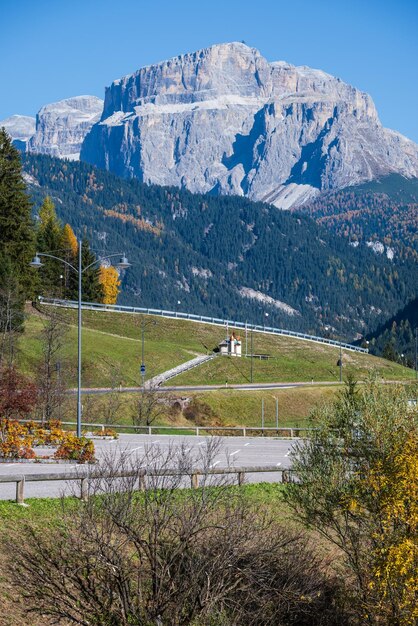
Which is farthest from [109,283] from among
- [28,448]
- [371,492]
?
[371,492]

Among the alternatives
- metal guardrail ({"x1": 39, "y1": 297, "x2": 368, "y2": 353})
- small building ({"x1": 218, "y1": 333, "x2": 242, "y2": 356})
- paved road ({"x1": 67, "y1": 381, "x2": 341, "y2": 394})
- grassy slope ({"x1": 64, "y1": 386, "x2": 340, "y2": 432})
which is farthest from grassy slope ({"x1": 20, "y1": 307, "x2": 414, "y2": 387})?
grassy slope ({"x1": 64, "y1": 386, "x2": 340, "y2": 432})

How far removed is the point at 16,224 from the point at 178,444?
53.6 m

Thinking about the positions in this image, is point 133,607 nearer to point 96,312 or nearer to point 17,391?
point 17,391

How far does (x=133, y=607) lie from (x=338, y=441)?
8867 mm

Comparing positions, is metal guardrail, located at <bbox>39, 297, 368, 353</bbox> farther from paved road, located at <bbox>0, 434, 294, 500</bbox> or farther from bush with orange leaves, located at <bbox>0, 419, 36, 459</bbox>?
bush with orange leaves, located at <bbox>0, 419, 36, 459</bbox>

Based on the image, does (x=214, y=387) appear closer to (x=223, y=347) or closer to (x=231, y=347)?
(x=231, y=347)

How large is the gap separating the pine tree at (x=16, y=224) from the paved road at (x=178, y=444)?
43.8 metres

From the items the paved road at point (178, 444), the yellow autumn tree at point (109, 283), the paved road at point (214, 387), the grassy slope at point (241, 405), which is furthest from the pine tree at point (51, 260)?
the paved road at point (178, 444)

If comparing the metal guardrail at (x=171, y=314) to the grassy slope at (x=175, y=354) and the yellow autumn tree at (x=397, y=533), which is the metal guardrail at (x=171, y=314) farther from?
the yellow autumn tree at (x=397, y=533)

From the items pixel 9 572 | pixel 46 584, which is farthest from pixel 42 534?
pixel 46 584

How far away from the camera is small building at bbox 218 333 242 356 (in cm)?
12019

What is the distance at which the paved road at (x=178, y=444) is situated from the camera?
93.1 feet

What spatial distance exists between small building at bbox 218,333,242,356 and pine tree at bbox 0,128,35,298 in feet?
95.7

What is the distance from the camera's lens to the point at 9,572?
20469 mm
